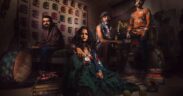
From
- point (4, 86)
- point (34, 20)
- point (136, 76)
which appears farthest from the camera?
point (136, 76)

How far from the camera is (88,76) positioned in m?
5.57

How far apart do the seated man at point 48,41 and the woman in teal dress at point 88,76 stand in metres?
0.34

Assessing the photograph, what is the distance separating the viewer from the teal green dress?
215 inches

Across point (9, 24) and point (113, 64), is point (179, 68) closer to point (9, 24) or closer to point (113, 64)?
point (113, 64)

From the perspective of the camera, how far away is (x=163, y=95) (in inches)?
220

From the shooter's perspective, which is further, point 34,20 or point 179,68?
point 179,68

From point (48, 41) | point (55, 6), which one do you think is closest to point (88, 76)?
point (48, 41)

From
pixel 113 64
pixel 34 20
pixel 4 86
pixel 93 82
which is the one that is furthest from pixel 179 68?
pixel 4 86

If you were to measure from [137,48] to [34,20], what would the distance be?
2164 millimetres

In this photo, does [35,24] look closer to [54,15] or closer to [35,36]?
[35,36]

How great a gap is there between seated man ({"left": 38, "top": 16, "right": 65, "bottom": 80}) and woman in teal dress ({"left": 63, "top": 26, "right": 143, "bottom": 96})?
34 cm

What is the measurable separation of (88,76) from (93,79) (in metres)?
0.12

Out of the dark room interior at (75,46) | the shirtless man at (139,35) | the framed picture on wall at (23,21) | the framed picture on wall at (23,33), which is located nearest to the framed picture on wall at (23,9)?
the dark room interior at (75,46)

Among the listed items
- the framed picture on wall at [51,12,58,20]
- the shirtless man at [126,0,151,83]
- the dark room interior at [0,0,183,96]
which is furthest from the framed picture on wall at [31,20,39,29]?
the shirtless man at [126,0,151,83]
